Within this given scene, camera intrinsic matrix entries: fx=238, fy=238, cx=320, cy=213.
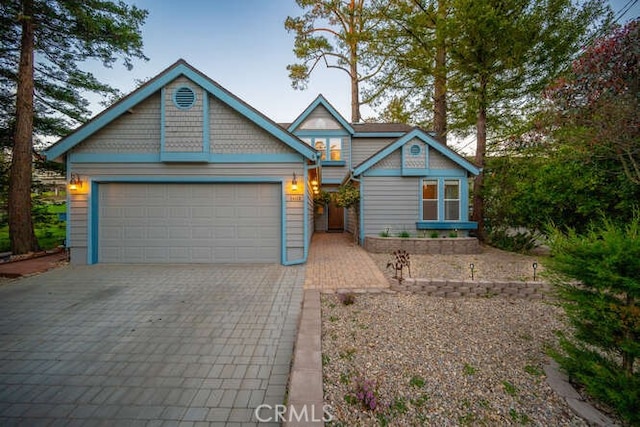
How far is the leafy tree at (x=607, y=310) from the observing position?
1.88 m

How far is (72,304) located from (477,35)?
13916mm

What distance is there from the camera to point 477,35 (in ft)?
28.8

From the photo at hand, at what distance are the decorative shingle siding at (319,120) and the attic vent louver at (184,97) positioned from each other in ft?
22.8

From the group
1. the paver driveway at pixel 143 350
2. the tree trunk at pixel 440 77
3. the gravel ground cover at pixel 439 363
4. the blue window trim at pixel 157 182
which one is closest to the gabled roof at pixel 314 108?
the tree trunk at pixel 440 77

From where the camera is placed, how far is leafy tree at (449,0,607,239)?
28.3 ft

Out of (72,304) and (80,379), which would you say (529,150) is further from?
(72,304)

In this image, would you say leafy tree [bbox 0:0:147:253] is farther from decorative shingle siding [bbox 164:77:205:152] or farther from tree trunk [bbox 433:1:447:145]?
tree trunk [bbox 433:1:447:145]

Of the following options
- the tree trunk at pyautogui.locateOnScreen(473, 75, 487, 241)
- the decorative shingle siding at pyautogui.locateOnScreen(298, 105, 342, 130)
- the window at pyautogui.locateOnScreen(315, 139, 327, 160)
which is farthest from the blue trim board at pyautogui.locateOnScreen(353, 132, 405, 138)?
the tree trunk at pyautogui.locateOnScreen(473, 75, 487, 241)

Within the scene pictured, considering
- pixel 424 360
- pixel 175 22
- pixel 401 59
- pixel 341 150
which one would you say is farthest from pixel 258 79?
pixel 424 360

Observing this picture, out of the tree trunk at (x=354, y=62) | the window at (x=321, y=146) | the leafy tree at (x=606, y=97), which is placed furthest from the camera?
the tree trunk at (x=354, y=62)

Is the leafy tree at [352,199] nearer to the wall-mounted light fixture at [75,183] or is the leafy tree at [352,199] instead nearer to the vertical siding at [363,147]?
the vertical siding at [363,147]

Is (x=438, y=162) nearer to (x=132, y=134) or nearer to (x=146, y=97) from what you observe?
(x=146, y=97)

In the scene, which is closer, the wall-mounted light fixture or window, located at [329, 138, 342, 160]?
the wall-mounted light fixture

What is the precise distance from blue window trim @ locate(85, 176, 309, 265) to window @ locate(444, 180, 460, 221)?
613 centimetres
